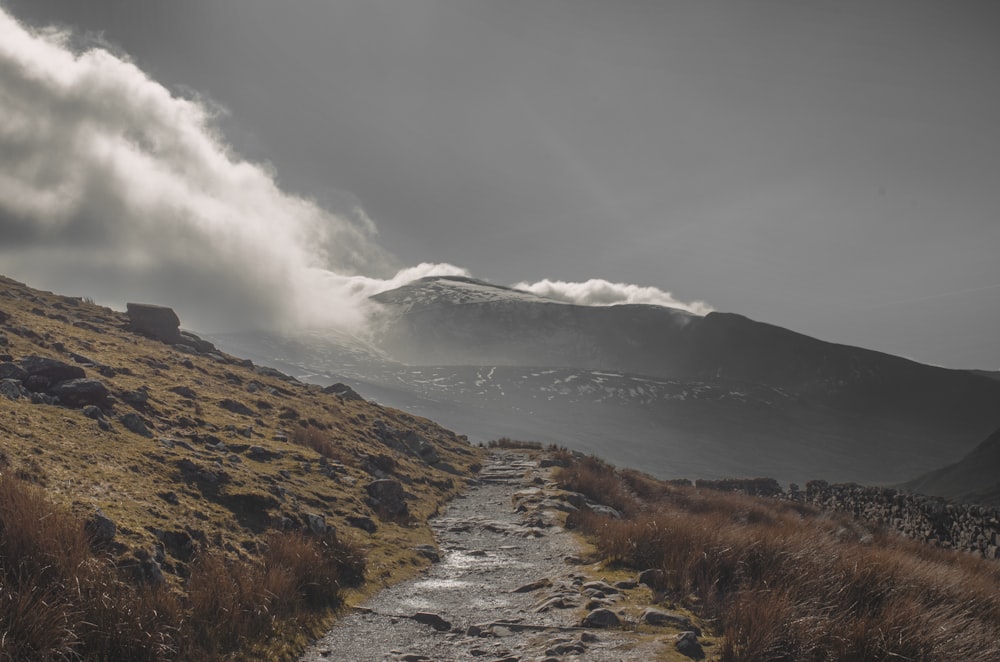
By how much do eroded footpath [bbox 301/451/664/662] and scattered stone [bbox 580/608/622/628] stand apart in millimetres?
204

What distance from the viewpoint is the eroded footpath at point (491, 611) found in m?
8.36

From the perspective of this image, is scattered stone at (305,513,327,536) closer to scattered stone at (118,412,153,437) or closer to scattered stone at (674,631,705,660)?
scattered stone at (118,412,153,437)

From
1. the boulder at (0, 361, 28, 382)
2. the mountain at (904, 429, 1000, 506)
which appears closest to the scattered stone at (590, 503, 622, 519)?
the boulder at (0, 361, 28, 382)

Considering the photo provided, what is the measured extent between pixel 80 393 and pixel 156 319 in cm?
4029

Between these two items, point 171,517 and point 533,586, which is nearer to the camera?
point 171,517

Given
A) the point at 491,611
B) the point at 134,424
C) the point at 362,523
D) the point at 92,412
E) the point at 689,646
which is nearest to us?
the point at 689,646

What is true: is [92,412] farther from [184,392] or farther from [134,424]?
[184,392]

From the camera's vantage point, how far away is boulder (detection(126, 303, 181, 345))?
4828 centimetres

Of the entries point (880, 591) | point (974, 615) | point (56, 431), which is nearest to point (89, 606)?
point (56, 431)

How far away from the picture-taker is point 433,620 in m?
10.1

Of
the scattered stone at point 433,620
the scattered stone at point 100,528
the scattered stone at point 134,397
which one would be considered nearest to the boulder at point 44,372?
the scattered stone at point 134,397

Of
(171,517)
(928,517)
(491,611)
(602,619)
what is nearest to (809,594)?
(602,619)

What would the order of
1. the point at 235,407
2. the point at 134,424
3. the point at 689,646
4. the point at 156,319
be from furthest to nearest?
the point at 156,319 → the point at 235,407 → the point at 134,424 → the point at 689,646

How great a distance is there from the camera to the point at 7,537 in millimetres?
6352
